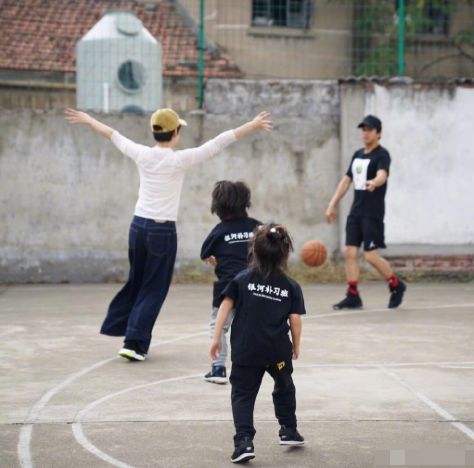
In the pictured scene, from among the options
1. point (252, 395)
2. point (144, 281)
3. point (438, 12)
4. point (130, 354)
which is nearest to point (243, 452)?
point (252, 395)

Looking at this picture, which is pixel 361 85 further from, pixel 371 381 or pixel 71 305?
pixel 371 381

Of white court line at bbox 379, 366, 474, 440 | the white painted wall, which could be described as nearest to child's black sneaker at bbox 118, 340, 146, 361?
white court line at bbox 379, 366, 474, 440

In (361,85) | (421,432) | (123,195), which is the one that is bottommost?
(421,432)

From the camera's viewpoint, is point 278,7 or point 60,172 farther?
point 278,7

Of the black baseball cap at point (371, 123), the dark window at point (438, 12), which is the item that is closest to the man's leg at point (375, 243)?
the black baseball cap at point (371, 123)

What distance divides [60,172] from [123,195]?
838 mm

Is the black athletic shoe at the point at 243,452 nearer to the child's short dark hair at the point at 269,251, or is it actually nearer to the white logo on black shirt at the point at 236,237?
the child's short dark hair at the point at 269,251

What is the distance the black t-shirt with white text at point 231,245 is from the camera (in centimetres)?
806

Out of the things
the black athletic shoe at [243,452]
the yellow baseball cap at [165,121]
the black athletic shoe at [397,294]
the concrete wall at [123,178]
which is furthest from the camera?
the concrete wall at [123,178]

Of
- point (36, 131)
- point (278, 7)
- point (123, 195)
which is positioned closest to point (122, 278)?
point (123, 195)

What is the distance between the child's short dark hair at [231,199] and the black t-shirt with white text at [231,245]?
0.31 ft

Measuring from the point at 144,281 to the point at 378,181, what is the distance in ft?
10.7

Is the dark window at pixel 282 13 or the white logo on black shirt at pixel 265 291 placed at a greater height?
the dark window at pixel 282 13

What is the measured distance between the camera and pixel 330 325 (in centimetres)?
1066
